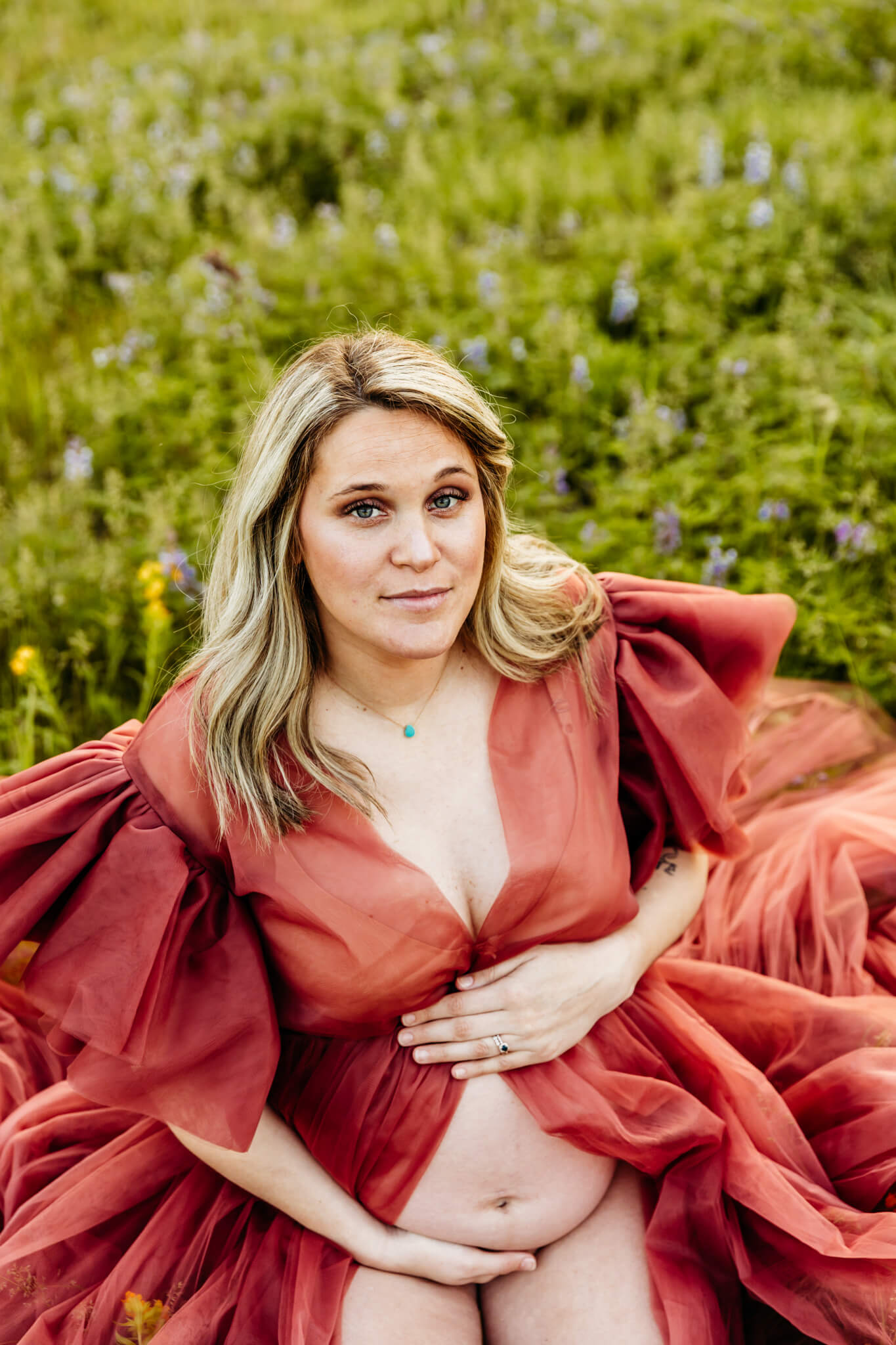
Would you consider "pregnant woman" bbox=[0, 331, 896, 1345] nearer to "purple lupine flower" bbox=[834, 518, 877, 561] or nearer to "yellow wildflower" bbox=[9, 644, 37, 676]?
"yellow wildflower" bbox=[9, 644, 37, 676]

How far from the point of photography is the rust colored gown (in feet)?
6.29

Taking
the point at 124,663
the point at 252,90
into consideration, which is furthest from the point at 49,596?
the point at 252,90

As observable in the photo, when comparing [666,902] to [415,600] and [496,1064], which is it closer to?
[496,1064]

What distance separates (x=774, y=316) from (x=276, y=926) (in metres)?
3.45

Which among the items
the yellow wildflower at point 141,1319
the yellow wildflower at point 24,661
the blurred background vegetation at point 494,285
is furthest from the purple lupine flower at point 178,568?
the yellow wildflower at point 141,1319

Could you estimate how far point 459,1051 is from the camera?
1990 mm

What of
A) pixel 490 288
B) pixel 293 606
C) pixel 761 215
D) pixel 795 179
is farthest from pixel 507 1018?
pixel 795 179

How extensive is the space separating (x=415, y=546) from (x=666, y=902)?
896 mm

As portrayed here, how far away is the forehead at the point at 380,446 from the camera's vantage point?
1.88 metres

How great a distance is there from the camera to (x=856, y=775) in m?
3.07

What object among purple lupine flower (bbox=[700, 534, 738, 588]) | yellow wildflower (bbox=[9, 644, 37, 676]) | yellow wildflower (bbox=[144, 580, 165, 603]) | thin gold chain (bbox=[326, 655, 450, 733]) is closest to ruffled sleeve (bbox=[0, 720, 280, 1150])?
thin gold chain (bbox=[326, 655, 450, 733])

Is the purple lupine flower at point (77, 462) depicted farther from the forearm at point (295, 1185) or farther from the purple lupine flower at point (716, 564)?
the forearm at point (295, 1185)

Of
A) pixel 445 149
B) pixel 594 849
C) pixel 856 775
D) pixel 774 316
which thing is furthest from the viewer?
pixel 445 149

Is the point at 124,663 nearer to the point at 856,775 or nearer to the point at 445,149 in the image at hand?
the point at 856,775
